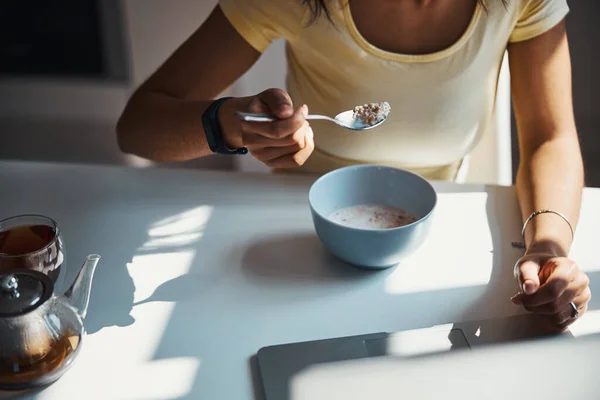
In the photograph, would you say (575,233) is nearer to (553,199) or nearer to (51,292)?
(553,199)

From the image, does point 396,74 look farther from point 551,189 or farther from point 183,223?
point 183,223

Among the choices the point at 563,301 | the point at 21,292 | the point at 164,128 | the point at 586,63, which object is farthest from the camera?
the point at 586,63

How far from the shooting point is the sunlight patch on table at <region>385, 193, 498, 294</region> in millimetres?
841

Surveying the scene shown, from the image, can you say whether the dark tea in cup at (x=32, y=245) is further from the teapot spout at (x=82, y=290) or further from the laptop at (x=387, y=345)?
the laptop at (x=387, y=345)

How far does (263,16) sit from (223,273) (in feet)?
1.41

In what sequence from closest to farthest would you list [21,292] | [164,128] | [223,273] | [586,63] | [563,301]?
1. [21,292]
2. [563,301]
3. [223,273]
4. [164,128]
5. [586,63]

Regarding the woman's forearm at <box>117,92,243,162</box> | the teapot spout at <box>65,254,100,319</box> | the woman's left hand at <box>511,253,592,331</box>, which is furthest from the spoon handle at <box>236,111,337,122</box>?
the woman's left hand at <box>511,253,592,331</box>

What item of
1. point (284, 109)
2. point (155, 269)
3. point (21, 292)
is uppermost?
point (284, 109)

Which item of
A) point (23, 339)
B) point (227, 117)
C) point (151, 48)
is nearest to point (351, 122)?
point (227, 117)

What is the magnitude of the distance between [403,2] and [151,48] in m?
1.27

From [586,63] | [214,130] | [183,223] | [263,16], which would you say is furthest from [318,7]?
[586,63]

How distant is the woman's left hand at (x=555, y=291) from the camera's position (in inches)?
29.6

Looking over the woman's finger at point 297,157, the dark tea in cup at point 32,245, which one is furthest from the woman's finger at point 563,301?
the dark tea in cup at point 32,245

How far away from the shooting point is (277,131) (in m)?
0.82
